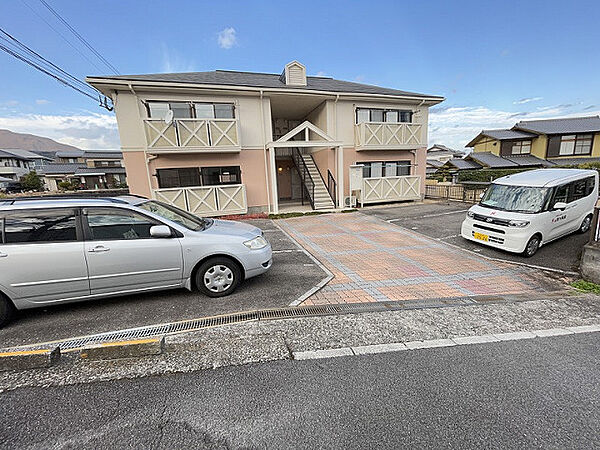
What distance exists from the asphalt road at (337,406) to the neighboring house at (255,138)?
9391 millimetres

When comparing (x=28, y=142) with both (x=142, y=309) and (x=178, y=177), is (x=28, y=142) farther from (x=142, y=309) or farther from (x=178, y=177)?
(x=142, y=309)

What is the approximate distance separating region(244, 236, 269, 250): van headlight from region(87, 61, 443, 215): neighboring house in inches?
290

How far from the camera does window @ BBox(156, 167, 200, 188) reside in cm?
1098

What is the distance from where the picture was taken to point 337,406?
2.08m

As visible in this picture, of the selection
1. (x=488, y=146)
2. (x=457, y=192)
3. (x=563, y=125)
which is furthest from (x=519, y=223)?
(x=563, y=125)

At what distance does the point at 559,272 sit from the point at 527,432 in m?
4.66

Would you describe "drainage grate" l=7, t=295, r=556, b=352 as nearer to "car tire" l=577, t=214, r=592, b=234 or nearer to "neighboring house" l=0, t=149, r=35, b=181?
"car tire" l=577, t=214, r=592, b=234

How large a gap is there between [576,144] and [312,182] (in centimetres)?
3194

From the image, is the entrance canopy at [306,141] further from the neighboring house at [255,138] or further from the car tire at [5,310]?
the car tire at [5,310]

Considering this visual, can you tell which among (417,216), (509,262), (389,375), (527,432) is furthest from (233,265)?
(417,216)

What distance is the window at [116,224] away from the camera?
3502mm

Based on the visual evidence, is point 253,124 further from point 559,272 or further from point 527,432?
point 527,432

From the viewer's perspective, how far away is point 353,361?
2.58 meters

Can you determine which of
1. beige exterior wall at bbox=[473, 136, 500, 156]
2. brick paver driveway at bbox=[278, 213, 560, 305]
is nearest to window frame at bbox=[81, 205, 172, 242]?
brick paver driveway at bbox=[278, 213, 560, 305]
